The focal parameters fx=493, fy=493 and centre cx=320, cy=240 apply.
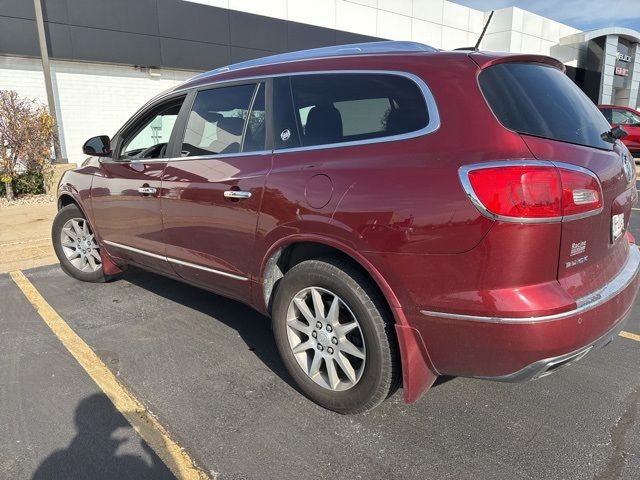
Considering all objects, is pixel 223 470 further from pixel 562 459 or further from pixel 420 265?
pixel 562 459

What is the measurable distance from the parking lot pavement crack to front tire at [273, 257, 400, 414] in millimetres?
1041

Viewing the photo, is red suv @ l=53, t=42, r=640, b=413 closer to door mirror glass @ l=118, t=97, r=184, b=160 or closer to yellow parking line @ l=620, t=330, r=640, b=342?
door mirror glass @ l=118, t=97, r=184, b=160

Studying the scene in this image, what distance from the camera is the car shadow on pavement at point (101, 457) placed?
2291 mm

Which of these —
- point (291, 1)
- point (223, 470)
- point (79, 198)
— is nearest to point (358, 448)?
point (223, 470)

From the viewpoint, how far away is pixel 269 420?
271 centimetres

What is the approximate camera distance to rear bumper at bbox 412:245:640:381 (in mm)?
2084

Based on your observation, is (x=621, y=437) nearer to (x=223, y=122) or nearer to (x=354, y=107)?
(x=354, y=107)

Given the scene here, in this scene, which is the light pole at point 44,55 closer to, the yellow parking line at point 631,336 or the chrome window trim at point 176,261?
the chrome window trim at point 176,261

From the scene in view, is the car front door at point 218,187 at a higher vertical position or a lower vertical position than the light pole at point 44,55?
lower

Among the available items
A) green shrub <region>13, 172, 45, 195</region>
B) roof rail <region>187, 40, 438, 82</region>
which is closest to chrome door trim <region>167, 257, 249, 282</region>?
roof rail <region>187, 40, 438, 82</region>

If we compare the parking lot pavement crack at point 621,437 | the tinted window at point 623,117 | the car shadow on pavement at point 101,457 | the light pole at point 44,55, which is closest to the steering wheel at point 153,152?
the car shadow on pavement at point 101,457

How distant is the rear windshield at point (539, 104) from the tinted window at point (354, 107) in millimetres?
343

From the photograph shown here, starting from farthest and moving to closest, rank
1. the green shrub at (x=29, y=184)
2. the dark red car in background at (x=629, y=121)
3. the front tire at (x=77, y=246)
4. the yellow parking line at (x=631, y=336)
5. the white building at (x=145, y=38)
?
the dark red car in background at (x=629, y=121), the white building at (x=145, y=38), the green shrub at (x=29, y=184), the front tire at (x=77, y=246), the yellow parking line at (x=631, y=336)

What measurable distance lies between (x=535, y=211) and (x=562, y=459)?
125 centimetres
